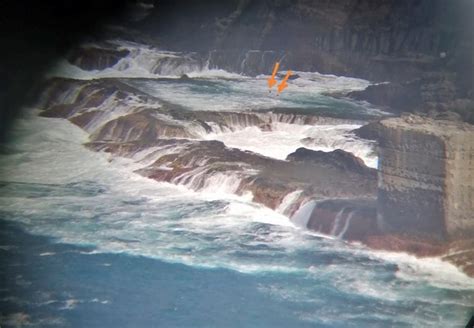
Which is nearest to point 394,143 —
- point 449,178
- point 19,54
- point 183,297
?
point 449,178

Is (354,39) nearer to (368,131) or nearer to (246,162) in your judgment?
(368,131)

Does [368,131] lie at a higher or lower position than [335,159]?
higher

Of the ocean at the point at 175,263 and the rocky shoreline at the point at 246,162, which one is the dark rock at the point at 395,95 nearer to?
the rocky shoreline at the point at 246,162

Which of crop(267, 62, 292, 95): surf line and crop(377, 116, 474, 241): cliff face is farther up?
crop(267, 62, 292, 95): surf line

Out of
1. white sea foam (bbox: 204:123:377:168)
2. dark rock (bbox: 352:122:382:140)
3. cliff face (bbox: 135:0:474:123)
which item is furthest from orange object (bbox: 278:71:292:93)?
dark rock (bbox: 352:122:382:140)

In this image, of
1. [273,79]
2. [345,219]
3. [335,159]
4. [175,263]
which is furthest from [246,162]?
[273,79]

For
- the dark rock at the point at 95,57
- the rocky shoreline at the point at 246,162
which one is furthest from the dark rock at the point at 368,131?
the dark rock at the point at 95,57

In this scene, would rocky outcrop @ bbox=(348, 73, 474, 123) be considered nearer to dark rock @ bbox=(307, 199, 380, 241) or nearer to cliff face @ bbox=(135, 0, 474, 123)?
cliff face @ bbox=(135, 0, 474, 123)

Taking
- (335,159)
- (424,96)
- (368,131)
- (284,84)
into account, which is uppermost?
(284,84)

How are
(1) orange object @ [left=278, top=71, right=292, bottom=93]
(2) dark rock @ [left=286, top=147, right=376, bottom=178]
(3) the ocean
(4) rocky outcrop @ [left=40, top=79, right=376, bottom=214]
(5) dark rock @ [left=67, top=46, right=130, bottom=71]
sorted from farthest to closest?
(1) orange object @ [left=278, top=71, right=292, bottom=93], (5) dark rock @ [left=67, top=46, right=130, bottom=71], (2) dark rock @ [left=286, top=147, right=376, bottom=178], (4) rocky outcrop @ [left=40, top=79, right=376, bottom=214], (3) the ocean
